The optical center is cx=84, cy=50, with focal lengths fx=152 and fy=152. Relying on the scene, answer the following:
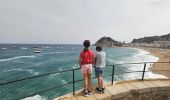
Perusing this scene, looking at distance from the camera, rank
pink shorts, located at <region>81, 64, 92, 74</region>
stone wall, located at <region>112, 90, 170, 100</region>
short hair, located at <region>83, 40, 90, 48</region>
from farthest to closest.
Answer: stone wall, located at <region>112, 90, 170, 100</region> < pink shorts, located at <region>81, 64, 92, 74</region> < short hair, located at <region>83, 40, 90, 48</region>

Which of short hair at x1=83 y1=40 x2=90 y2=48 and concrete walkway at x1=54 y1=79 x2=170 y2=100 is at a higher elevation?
short hair at x1=83 y1=40 x2=90 y2=48

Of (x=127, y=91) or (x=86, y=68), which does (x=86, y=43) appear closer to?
(x=86, y=68)

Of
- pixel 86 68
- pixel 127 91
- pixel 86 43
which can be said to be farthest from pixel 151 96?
pixel 86 43

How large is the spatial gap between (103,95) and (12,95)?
13.8 m

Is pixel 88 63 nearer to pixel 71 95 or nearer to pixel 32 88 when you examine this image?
pixel 71 95

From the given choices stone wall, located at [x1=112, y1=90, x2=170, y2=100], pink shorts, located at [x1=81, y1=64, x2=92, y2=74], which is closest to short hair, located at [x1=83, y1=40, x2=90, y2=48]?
pink shorts, located at [x1=81, y1=64, x2=92, y2=74]

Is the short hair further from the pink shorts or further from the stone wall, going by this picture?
the stone wall

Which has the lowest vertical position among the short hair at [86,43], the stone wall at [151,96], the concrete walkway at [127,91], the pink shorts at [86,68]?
the stone wall at [151,96]

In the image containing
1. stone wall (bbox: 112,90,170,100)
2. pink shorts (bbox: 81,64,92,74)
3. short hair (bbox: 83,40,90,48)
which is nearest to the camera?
short hair (bbox: 83,40,90,48)

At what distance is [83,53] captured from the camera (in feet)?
14.2

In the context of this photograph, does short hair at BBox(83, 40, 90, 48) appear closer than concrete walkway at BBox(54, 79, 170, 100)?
Yes

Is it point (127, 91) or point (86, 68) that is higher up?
point (86, 68)

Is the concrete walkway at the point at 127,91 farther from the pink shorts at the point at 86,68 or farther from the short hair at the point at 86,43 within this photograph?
the short hair at the point at 86,43

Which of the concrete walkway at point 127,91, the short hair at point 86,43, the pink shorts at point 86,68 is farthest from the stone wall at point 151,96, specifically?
the short hair at point 86,43
